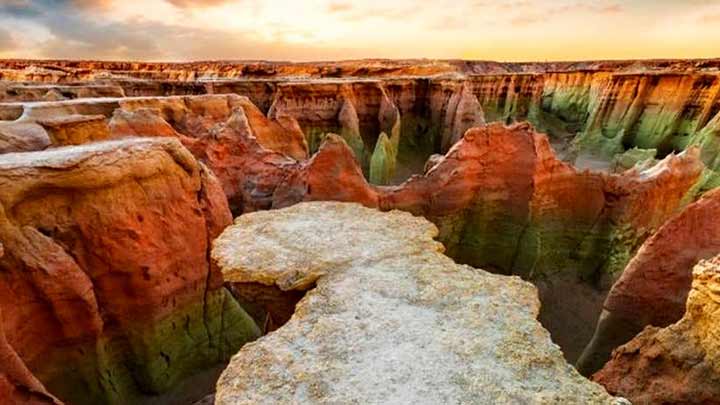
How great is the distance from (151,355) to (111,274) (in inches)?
54.6

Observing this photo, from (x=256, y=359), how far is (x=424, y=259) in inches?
91.2

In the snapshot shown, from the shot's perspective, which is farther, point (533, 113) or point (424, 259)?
point (533, 113)

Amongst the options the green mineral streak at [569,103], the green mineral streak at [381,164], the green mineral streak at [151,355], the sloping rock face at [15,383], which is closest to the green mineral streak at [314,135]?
the green mineral streak at [381,164]

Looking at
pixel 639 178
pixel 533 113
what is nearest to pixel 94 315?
pixel 639 178

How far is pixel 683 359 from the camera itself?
4180mm

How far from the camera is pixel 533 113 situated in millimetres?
32812

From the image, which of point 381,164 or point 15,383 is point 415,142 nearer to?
point 381,164

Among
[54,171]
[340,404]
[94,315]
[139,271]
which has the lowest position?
[94,315]

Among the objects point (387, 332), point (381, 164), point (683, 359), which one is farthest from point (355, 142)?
point (683, 359)

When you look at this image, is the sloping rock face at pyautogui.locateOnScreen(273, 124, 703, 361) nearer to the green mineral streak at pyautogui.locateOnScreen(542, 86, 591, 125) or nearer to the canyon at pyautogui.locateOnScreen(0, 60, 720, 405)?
the canyon at pyautogui.locateOnScreen(0, 60, 720, 405)

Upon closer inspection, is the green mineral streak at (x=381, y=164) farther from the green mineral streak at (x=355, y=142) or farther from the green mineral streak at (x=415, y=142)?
the green mineral streak at (x=415, y=142)

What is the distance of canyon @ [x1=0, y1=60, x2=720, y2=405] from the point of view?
383 cm

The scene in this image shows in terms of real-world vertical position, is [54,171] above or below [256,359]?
above

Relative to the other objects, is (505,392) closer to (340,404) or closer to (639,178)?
(340,404)
